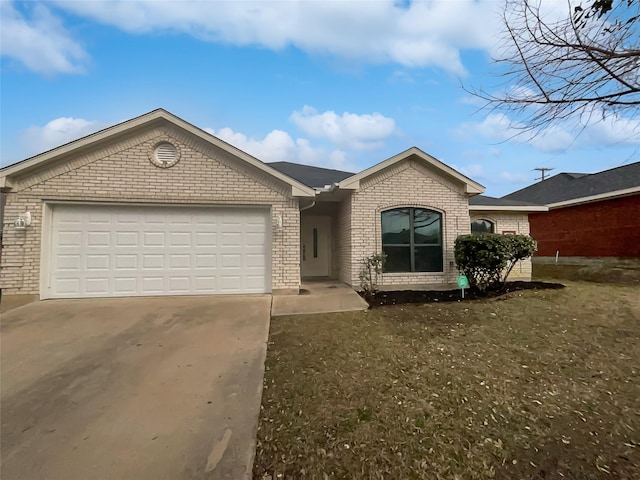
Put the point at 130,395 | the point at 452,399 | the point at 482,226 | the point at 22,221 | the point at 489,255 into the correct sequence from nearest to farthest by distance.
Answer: the point at 452,399, the point at 130,395, the point at 22,221, the point at 489,255, the point at 482,226

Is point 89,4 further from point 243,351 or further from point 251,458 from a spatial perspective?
point 251,458

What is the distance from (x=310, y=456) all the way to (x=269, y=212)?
659 cm

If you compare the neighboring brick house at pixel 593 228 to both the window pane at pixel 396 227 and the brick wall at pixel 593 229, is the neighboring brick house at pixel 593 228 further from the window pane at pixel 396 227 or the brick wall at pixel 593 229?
the window pane at pixel 396 227

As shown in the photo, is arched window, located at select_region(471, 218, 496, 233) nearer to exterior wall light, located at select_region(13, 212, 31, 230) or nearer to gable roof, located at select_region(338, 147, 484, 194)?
gable roof, located at select_region(338, 147, 484, 194)

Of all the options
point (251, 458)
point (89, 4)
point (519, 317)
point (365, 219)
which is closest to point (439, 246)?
point (365, 219)

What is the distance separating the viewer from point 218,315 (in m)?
6.45

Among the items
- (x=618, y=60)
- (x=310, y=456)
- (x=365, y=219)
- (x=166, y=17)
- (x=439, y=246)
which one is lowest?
(x=310, y=456)

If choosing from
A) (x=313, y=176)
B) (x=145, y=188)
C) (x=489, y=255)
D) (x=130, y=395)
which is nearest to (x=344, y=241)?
(x=313, y=176)

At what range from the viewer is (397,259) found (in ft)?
31.4

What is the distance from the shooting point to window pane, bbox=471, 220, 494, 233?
12.2 metres

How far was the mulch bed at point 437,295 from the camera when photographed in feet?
25.3

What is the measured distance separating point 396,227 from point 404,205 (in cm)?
67

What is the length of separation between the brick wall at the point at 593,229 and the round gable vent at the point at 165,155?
15.3 metres

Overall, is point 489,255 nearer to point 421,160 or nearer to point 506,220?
point 421,160
